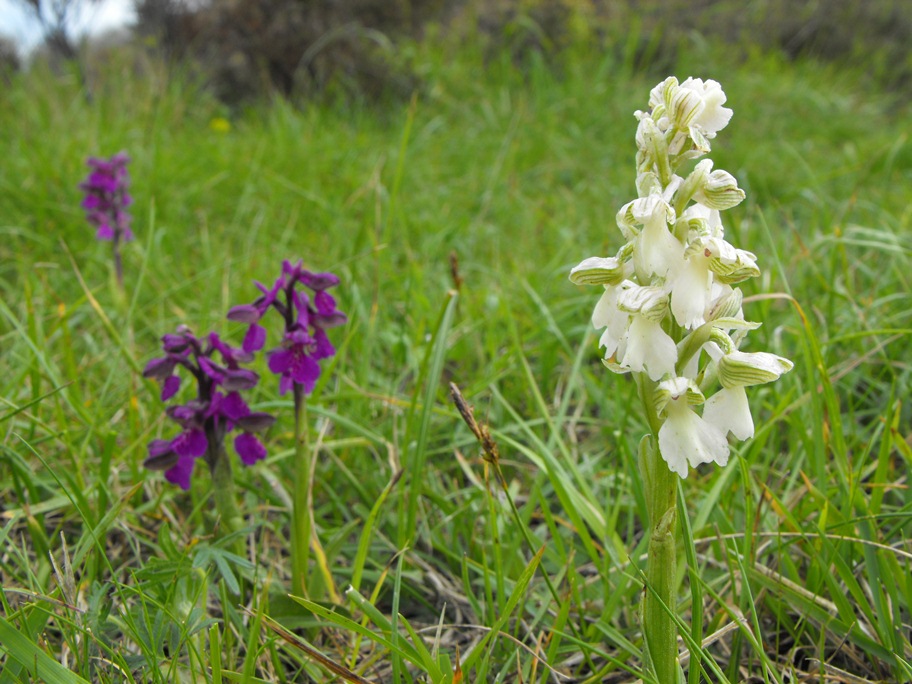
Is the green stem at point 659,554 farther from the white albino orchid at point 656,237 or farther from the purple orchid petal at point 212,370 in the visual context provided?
the purple orchid petal at point 212,370

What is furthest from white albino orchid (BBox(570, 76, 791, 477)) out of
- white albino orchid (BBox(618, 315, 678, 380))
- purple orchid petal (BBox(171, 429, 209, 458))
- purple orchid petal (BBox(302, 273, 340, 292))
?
purple orchid petal (BBox(171, 429, 209, 458))

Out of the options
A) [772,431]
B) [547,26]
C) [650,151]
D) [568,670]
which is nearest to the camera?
[650,151]

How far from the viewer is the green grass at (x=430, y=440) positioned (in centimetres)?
134

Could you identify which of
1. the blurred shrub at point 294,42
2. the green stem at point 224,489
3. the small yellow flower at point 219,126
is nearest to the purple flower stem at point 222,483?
the green stem at point 224,489

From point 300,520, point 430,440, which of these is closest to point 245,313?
point 300,520

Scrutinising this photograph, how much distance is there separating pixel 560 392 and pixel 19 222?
9.40 feet

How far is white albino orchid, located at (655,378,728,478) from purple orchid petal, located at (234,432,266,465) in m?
0.94

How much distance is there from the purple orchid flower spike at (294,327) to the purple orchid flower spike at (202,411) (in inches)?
2.3

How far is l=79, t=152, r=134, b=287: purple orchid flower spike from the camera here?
2.99 m

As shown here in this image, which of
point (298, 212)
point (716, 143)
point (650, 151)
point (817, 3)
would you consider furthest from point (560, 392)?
point (817, 3)

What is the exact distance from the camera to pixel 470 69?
6.59 metres

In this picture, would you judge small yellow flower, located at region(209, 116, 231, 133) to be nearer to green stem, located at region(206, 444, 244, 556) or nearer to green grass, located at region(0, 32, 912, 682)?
green grass, located at region(0, 32, 912, 682)

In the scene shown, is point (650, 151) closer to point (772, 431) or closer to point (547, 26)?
point (772, 431)

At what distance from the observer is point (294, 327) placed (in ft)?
5.16
